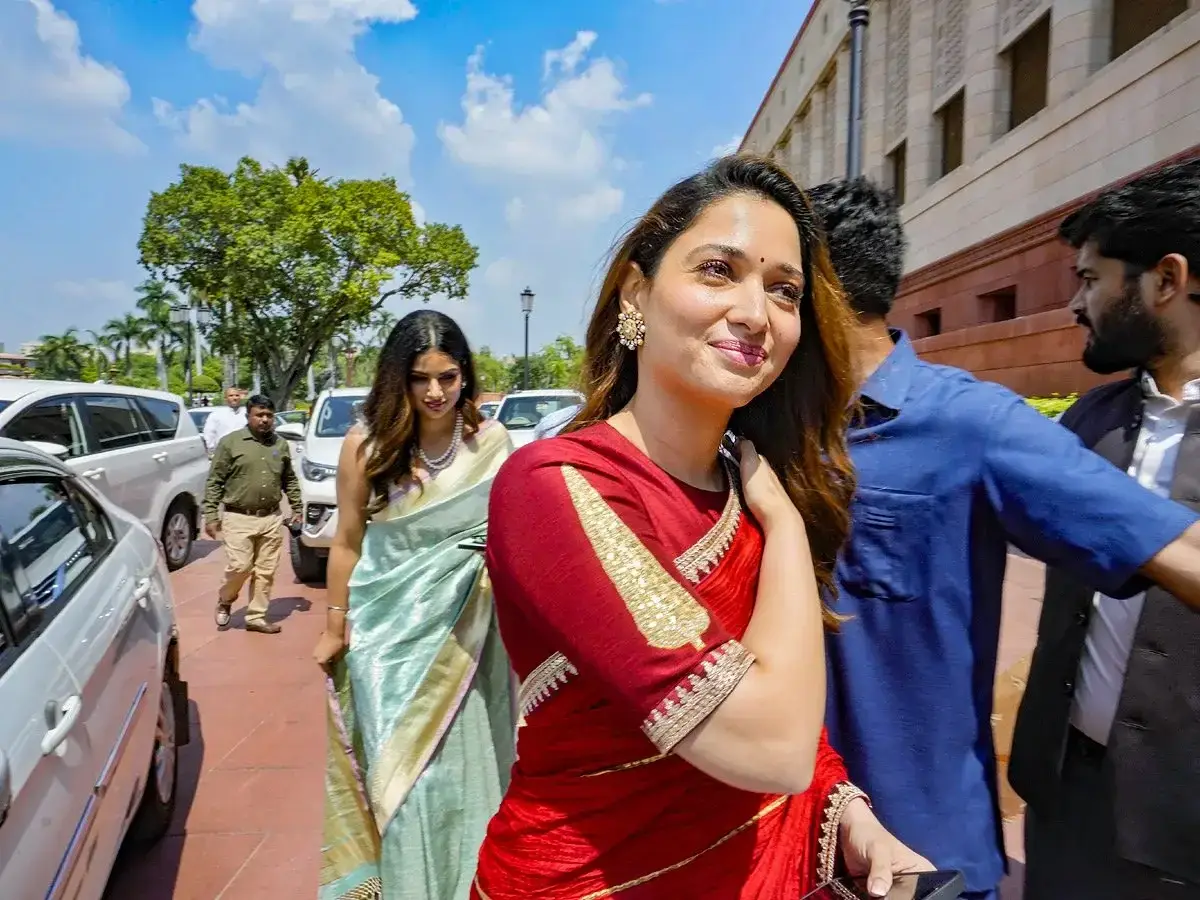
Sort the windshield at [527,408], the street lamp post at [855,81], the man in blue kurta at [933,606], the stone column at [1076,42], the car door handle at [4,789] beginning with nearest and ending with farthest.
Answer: the man in blue kurta at [933,606], the car door handle at [4,789], the street lamp post at [855,81], the windshield at [527,408], the stone column at [1076,42]

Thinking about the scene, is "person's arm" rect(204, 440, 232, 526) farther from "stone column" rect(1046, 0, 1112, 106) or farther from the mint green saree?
"stone column" rect(1046, 0, 1112, 106)

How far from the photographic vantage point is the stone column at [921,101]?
15.2 m

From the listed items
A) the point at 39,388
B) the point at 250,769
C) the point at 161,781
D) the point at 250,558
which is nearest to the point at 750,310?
the point at 161,781

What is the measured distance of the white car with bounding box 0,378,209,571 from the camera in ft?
19.1

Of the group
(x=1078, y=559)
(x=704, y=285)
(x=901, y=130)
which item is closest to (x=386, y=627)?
(x=704, y=285)

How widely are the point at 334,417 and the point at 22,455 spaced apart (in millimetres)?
5682

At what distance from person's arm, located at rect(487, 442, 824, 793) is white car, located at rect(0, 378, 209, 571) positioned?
531cm

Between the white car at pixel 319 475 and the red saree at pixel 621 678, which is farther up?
the red saree at pixel 621 678

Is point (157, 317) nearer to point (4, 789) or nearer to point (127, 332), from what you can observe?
point (127, 332)

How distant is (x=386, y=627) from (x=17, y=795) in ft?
3.11

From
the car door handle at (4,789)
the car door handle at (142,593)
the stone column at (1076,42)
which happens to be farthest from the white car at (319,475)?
the stone column at (1076,42)

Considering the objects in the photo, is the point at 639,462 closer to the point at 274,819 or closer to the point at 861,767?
the point at 861,767

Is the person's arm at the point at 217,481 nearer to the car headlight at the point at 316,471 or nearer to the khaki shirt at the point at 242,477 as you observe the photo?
the khaki shirt at the point at 242,477

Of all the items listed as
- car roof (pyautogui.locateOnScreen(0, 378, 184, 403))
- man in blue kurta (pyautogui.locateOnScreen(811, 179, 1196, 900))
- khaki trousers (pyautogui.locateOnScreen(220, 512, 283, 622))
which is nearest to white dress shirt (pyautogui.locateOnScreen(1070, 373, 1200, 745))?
man in blue kurta (pyautogui.locateOnScreen(811, 179, 1196, 900))
